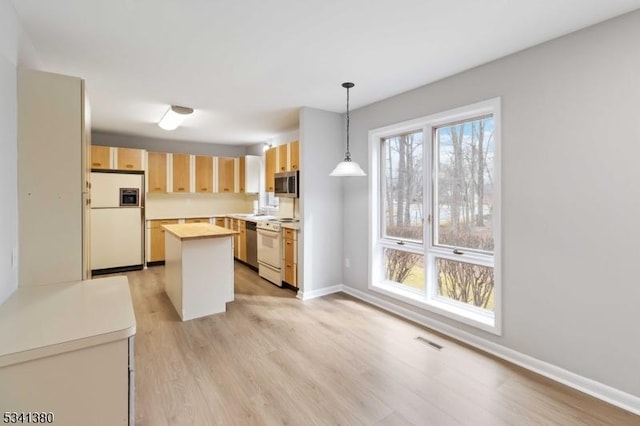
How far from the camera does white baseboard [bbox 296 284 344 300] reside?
406 cm

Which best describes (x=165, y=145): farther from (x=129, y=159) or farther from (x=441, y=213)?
(x=441, y=213)

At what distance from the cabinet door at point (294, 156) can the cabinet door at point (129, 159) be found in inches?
118

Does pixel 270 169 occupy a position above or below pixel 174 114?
below

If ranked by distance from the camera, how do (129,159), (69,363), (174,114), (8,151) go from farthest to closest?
1. (129,159)
2. (174,114)
3. (8,151)
4. (69,363)

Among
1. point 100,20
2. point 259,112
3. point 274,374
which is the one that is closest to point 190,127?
point 259,112

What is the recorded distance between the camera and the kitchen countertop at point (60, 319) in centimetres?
117

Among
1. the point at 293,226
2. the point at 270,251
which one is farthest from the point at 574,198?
the point at 270,251

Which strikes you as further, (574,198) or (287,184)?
(287,184)

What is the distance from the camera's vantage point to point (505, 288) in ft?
8.55

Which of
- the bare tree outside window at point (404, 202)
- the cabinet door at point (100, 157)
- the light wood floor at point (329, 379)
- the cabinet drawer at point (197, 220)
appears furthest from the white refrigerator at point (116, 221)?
the bare tree outside window at point (404, 202)

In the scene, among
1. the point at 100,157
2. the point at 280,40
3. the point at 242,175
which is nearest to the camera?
the point at 280,40

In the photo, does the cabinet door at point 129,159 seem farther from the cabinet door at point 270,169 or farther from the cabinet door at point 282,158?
the cabinet door at point 282,158

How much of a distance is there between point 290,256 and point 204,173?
329 centimetres

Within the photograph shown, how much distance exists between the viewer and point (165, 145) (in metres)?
6.39
